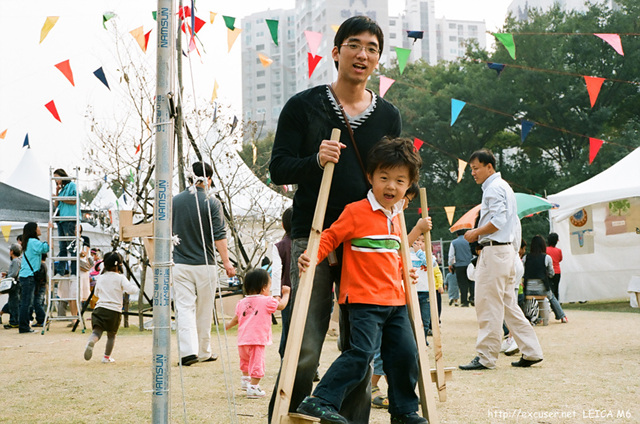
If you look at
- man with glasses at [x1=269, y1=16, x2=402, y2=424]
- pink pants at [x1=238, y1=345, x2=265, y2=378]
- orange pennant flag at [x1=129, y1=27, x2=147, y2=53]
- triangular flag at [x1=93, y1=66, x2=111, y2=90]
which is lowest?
pink pants at [x1=238, y1=345, x2=265, y2=378]

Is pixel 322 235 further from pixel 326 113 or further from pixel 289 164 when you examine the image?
pixel 326 113

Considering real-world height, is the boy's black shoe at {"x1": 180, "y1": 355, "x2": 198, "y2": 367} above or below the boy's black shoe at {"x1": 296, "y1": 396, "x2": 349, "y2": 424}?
below

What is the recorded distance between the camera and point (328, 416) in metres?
2.83

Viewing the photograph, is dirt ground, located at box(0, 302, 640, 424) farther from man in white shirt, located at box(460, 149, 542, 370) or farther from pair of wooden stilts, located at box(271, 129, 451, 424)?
pair of wooden stilts, located at box(271, 129, 451, 424)

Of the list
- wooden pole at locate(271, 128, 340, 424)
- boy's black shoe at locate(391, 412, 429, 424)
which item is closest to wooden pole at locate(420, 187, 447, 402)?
boy's black shoe at locate(391, 412, 429, 424)

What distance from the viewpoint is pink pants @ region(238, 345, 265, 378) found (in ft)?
17.4

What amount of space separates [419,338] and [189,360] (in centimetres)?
408

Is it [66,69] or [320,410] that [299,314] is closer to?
[320,410]

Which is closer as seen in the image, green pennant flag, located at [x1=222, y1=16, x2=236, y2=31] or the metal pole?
the metal pole

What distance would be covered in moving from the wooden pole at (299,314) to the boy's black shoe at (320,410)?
0.07 meters

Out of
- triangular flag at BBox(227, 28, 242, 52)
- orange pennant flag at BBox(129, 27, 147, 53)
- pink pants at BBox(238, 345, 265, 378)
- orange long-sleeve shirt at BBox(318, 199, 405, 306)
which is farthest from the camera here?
orange pennant flag at BBox(129, 27, 147, 53)

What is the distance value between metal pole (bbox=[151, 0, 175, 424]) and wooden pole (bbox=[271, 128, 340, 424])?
0.47 meters

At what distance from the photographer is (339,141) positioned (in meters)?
3.20

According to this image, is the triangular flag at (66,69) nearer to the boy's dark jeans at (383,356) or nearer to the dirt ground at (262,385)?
the dirt ground at (262,385)
